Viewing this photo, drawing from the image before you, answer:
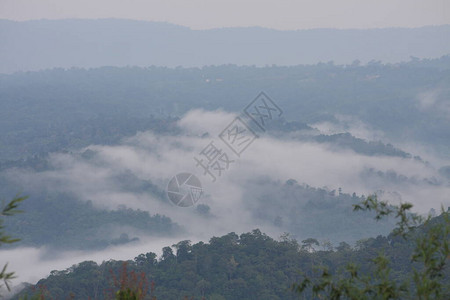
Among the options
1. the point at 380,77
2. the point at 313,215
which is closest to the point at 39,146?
the point at 313,215

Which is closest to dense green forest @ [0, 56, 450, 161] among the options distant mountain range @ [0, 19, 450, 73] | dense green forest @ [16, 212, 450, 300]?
distant mountain range @ [0, 19, 450, 73]

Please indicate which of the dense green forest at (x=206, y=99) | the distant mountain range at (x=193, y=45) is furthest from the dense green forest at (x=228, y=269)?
the distant mountain range at (x=193, y=45)

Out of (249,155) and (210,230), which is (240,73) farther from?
(210,230)

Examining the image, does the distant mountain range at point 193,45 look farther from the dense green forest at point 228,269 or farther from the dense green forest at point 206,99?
the dense green forest at point 228,269

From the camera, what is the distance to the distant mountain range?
14050 cm

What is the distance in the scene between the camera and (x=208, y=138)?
70.9m

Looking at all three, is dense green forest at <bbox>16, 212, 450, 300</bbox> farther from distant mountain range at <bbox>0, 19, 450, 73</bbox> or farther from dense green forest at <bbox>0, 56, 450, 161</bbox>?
distant mountain range at <bbox>0, 19, 450, 73</bbox>

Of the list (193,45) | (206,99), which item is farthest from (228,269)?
(193,45)

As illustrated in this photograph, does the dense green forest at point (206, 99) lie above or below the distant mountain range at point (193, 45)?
below

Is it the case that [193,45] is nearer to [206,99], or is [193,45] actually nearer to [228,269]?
[206,99]

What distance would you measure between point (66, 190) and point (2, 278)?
50.3 meters

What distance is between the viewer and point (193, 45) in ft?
488

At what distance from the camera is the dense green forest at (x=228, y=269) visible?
1582cm

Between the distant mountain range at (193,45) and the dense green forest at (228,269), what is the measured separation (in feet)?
397
